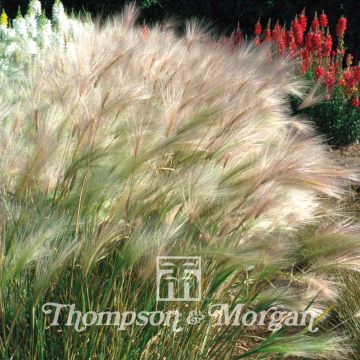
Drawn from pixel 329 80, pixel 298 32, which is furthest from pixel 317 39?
pixel 329 80

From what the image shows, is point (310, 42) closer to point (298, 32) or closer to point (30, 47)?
point (298, 32)

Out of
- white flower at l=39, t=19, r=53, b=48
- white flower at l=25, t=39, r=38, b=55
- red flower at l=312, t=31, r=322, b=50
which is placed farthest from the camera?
red flower at l=312, t=31, r=322, b=50

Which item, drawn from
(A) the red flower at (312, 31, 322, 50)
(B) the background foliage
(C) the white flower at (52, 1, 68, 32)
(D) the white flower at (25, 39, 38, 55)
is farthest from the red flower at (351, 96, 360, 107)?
(B) the background foliage

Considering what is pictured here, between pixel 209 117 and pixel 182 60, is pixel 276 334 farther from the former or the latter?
pixel 182 60

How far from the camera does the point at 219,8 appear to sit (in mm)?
9406

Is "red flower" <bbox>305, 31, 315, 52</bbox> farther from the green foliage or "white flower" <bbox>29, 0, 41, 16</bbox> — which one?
"white flower" <bbox>29, 0, 41, 16</bbox>

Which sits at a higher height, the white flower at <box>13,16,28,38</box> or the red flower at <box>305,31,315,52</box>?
the white flower at <box>13,16,28,38</box>

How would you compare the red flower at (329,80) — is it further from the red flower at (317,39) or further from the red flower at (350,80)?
the red flower at (317,39)

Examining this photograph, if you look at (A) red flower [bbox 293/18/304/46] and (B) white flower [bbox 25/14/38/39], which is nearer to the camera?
(B) white flower [bbox 25/14/38/39]
